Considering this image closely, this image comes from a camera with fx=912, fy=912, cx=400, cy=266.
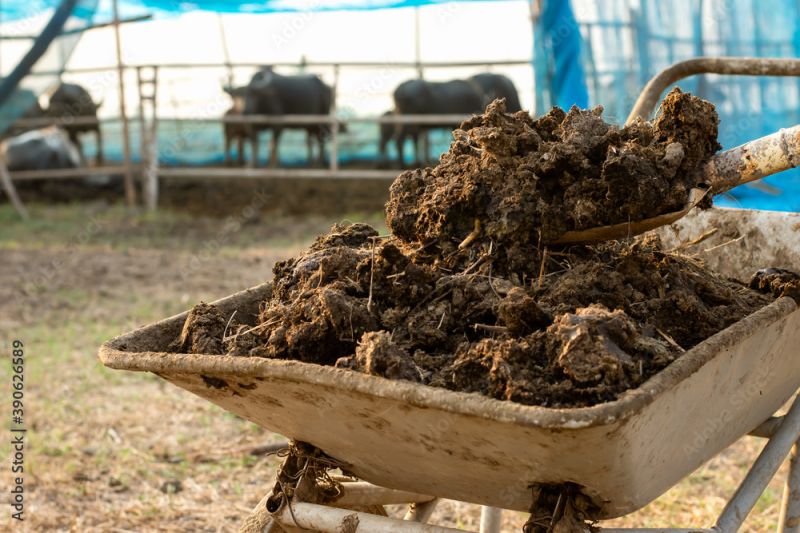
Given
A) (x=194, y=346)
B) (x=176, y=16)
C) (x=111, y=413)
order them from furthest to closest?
1. (x=176, y=16)
2. (x=111, y=413)
3. (x=194, y=346)

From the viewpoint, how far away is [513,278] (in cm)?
177

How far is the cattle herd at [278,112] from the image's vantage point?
1041 cm

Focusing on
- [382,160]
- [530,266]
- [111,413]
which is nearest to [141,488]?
[111,413]

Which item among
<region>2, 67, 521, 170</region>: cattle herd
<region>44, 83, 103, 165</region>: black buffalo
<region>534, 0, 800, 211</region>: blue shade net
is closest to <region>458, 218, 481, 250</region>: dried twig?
<region>534, 0, 800, 211</region>: blue shade net

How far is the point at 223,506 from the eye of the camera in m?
3.20

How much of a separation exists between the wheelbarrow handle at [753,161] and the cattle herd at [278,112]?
8401 mm

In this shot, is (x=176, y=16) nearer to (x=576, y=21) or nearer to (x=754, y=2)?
(x=576, y=21)

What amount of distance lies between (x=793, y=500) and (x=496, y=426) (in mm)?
1048

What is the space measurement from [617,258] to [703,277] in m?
0.22

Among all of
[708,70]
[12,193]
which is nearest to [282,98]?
[12,193]

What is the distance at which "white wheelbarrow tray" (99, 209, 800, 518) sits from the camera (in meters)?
1.35

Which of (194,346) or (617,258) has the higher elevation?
(617,258)

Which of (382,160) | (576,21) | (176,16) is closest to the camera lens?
(576,21)

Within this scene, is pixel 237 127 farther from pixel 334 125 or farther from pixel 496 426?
pixel 496 426
